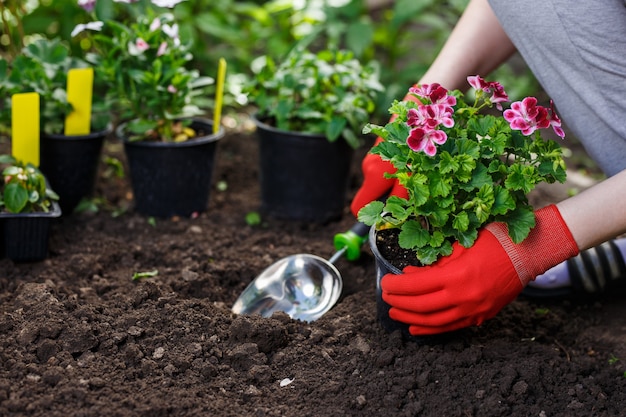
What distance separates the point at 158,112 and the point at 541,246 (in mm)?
1262

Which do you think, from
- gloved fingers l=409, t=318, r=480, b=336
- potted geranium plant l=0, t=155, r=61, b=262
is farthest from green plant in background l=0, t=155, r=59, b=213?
gloved fingers l=409, t=318, r=480, b=336

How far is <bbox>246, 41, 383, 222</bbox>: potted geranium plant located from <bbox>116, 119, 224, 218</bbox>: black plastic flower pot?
19cm

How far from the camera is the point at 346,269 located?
2.22m

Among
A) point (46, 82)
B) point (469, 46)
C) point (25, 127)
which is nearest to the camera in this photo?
point (469, 46)

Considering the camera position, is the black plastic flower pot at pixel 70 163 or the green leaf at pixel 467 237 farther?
the black plastic flower pot at pixel 70 163

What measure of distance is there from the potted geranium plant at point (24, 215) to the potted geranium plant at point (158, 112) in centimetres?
38

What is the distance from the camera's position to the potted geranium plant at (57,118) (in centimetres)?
232

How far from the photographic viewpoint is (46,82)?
91.5 inches

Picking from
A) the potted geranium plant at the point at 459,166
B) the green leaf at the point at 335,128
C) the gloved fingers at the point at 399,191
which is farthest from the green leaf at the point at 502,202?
the green leaf at the point at 335,128

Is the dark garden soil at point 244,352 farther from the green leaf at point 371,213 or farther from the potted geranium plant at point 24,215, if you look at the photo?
the green leaf at point 371,213

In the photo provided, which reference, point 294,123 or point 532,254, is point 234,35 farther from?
point 532,254

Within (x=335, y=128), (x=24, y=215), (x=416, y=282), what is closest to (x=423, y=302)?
(x=416, y=282)

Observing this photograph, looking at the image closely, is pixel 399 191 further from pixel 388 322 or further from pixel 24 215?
pixel 24 215

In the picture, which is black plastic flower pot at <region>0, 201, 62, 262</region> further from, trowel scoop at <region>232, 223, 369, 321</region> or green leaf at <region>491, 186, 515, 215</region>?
green leaf at <region>491, 186, 515, 215</region>
